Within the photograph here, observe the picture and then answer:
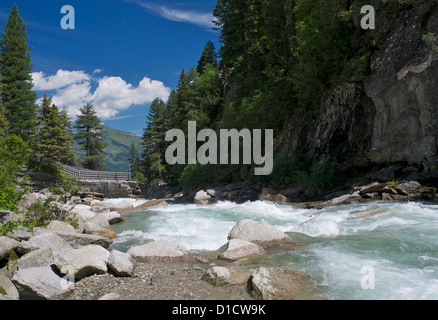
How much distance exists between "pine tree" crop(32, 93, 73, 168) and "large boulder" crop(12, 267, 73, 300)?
3017cm

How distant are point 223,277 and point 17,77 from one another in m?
39.0

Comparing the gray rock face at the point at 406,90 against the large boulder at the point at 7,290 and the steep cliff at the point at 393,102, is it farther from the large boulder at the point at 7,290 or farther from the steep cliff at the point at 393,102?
the large boulder at the point at 7,290

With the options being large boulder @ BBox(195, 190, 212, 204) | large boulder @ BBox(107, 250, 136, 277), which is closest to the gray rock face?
large boulder @ BBox(195, 190, 212, 204)

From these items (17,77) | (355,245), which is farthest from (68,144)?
(355,245)

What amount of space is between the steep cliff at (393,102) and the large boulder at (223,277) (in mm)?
11446

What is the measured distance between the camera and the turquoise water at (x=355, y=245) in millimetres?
5078

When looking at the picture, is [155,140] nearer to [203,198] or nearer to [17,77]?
[17,77]

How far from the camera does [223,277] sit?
5520 millimetres

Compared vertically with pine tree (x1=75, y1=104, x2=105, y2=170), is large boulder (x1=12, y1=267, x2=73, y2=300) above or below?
below

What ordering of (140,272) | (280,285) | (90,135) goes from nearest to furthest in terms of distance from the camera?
(280,285) → (140,272) → (90,135)

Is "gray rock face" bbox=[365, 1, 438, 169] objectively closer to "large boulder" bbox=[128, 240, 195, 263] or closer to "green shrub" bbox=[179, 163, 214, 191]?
"large boulder" bbox=[128, 240, 195, 263]

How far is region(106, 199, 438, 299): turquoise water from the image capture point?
5.08m

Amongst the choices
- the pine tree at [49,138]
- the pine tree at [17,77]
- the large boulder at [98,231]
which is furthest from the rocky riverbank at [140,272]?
the pine tree at [17,77]

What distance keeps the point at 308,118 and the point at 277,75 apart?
7.40 m
